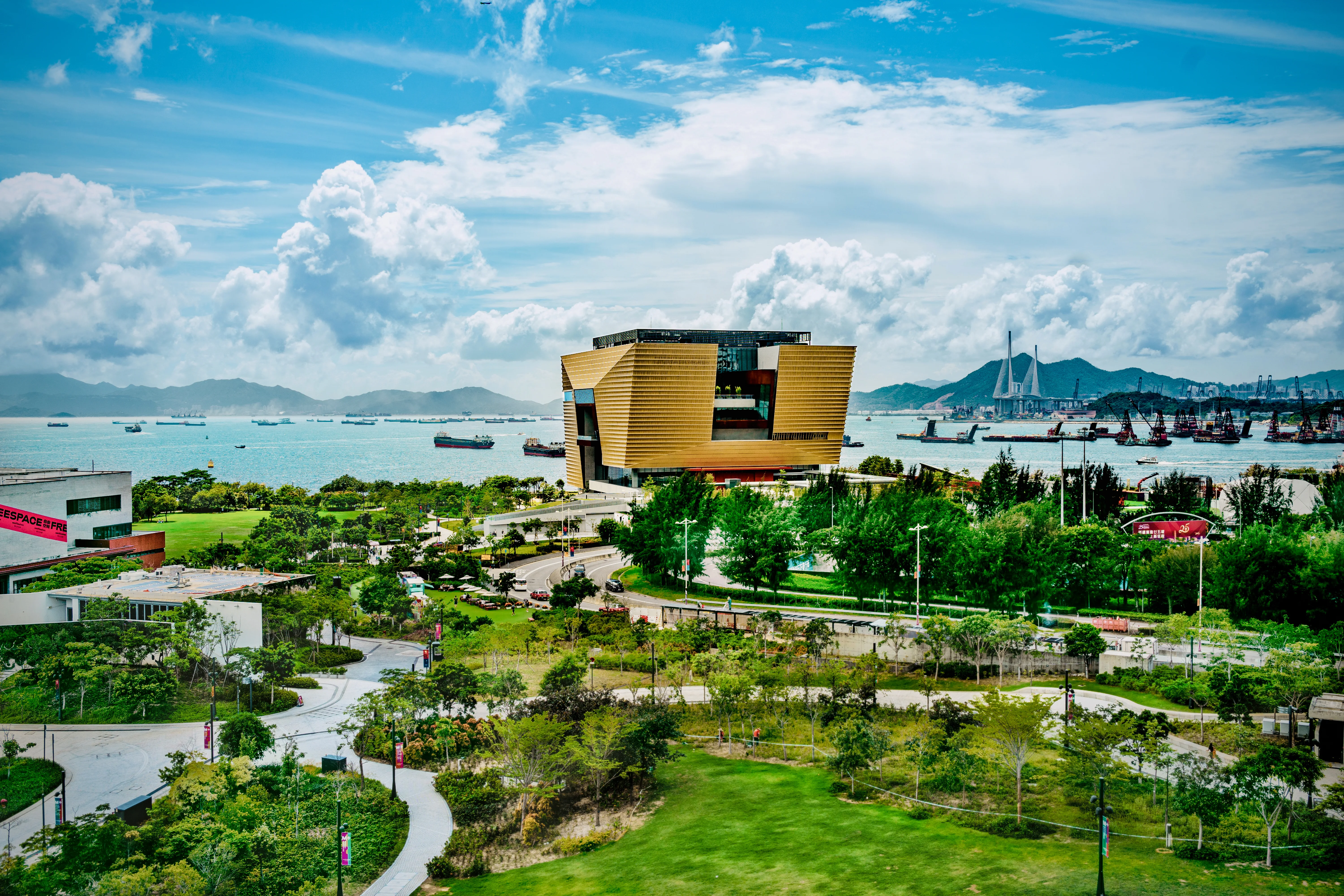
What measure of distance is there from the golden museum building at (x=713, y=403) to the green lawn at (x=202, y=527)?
34319 mm

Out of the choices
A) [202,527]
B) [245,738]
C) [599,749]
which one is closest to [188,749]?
[245,738]

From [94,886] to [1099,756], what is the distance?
1149 inches

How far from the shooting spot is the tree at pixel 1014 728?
95.3 ft

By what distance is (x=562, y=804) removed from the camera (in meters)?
31.5

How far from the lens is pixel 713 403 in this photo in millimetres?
113375

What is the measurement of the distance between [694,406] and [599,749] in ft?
273

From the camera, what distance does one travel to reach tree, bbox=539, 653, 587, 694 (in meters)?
37.2

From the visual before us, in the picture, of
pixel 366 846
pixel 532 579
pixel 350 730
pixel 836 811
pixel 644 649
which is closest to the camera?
pixel 366 846

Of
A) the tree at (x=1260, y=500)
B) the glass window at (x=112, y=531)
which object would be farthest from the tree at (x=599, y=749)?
the tree at (x=1260, y=500)

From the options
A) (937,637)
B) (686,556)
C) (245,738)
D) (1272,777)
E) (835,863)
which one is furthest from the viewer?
(686,556)

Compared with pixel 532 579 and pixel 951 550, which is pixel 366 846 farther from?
pixel 532 579

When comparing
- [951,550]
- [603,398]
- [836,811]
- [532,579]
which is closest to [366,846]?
[836,811]

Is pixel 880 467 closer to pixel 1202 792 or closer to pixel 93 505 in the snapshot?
pixel 93 505

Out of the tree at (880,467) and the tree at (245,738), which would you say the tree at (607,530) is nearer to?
the tree at (880,467)
